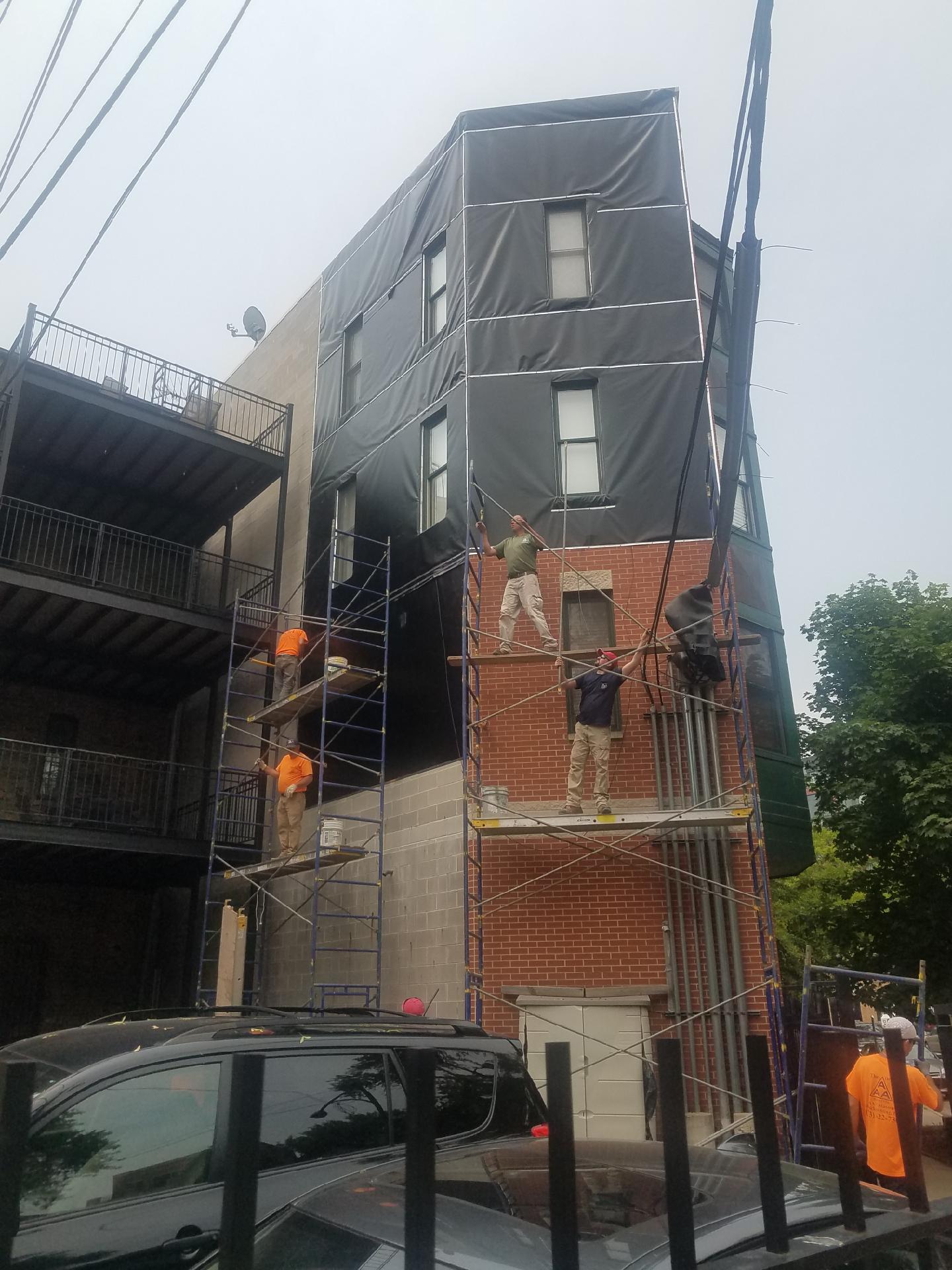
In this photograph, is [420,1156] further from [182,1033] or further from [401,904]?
[401,904]

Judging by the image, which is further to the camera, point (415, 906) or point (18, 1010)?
point (18, 1010)

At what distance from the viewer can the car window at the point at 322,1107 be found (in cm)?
380

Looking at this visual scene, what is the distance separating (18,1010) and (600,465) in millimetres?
12581

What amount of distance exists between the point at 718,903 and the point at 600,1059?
2.05 meters

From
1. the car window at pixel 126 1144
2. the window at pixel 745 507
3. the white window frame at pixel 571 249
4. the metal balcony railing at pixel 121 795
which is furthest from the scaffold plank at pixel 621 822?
the white window frame at pixel 571 249

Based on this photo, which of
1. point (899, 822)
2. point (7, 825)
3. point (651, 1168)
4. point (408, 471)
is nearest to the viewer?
point (651, 1168)

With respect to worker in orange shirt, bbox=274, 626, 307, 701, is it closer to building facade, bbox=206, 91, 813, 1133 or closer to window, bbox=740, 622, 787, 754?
building facade, bbox=206, 91, 813, 1133

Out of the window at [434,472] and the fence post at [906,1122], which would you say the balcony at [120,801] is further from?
the fence post at [906,1122]

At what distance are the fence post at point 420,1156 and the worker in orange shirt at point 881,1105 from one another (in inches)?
214

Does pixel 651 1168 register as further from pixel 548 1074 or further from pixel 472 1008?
pixel 472 1008

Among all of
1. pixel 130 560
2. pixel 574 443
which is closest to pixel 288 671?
pixel 130 560

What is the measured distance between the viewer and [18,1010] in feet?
51.3

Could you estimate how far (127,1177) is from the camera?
3482 mm

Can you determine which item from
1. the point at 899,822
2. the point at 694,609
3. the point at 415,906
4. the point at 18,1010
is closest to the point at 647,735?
the point at 694,609
